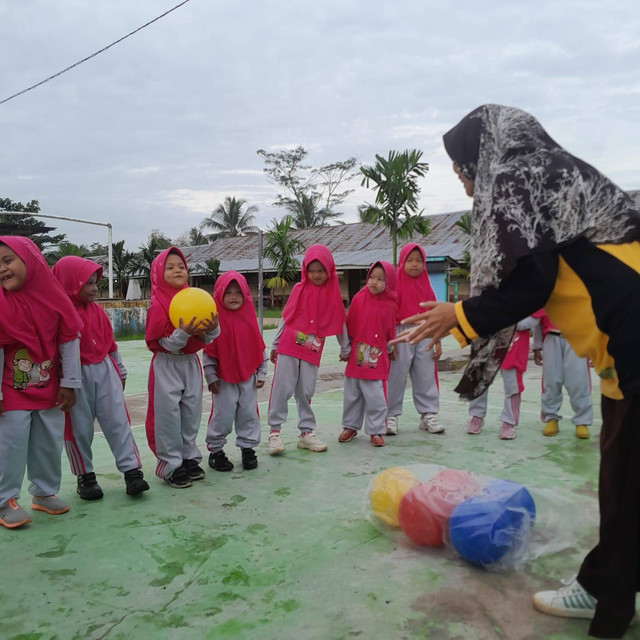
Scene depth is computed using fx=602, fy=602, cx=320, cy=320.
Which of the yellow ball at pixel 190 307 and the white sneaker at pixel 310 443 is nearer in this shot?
the yellow ball at pixel 190 307

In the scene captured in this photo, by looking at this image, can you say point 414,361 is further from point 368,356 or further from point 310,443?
point 310,443

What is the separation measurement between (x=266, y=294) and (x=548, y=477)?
85.7 feet

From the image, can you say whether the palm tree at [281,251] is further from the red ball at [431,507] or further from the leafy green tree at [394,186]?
the red ball at [431,507]

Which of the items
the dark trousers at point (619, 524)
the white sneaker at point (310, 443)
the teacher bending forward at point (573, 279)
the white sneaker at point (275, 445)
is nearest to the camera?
the teacher bending forward at point (573, 279)

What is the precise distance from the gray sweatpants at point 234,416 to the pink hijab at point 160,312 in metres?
0.48

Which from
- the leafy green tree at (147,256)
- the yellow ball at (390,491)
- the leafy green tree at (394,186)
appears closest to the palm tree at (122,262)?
the leafy green tree at (147,256)

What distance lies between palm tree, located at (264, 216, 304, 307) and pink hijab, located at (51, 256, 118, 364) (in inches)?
859

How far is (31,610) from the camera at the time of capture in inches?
93.0

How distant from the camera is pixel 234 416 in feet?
14.1

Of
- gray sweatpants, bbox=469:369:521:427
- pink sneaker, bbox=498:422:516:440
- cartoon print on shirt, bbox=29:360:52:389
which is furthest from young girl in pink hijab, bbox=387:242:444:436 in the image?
cartoon print on shirt, bbox=29:360:52:389

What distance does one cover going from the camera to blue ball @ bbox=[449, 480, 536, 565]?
2.56m

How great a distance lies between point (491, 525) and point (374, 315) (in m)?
2.64

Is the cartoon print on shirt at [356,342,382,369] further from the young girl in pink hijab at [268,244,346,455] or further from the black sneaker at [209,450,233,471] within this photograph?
the black sneaker at [209,450,233,471]

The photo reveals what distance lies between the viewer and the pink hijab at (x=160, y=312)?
378 cm
